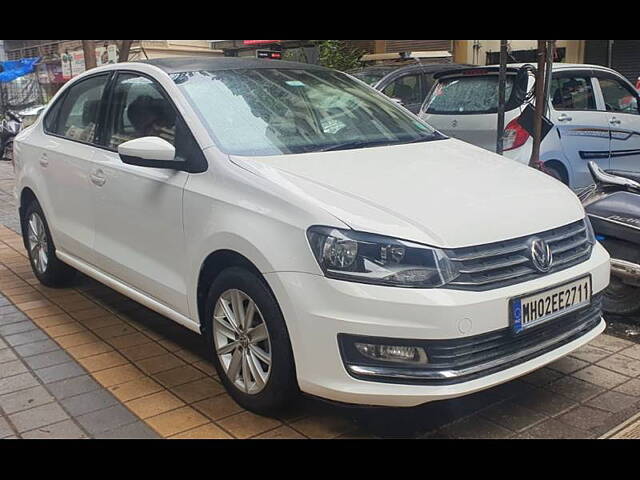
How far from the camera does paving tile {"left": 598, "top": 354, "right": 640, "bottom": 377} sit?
12.3 ft

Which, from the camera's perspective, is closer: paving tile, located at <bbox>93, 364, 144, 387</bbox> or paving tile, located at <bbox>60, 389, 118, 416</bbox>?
paving tile, located at <bbox>60, 389, 118, 416</bbox>

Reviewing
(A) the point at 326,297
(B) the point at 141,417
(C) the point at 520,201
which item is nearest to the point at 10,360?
(B) the point at 141,417

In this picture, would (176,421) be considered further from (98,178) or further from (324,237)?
(98,178)

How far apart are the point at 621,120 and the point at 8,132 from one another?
12.6 metres

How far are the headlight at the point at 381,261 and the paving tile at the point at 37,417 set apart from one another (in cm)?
161

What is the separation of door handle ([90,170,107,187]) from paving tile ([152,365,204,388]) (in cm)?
127

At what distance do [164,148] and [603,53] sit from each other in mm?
12450

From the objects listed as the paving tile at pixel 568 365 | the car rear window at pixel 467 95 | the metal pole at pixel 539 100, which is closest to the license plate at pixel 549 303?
the paving tile at pixel 568 365

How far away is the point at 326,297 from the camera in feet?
9.16

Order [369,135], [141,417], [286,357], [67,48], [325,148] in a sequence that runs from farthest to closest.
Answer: [67,48] → [369,135] → [325,148] → [141,417] → [286,357]

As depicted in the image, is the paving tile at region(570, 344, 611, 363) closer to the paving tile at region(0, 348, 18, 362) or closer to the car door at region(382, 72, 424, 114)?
the paving tile at region(0, 348, 18, 362)

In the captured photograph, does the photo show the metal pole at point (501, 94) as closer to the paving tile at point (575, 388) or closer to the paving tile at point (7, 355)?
the paving tile at point (575, 388)

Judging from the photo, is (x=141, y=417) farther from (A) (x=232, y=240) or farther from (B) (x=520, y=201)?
(B) (x=520, y=201)

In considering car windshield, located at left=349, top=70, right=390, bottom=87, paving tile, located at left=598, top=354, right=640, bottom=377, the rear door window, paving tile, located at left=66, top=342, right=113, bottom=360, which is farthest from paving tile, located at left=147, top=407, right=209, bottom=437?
car windshield, located at left=349, top=70, right=390, bottom=87
